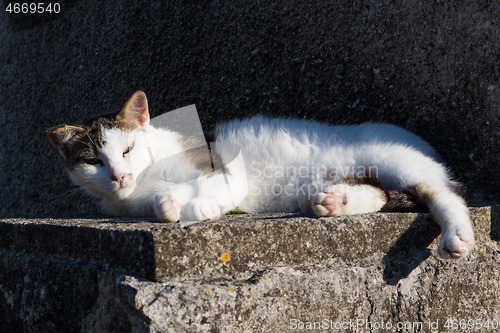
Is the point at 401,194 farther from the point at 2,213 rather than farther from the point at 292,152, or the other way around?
the point at 2,213

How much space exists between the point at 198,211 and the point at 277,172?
741 mm

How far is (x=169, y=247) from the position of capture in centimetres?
131

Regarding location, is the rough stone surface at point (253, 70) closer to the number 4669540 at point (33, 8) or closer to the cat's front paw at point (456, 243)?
the number 4669540 at point (33, 8)

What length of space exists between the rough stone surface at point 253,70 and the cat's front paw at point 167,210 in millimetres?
1086

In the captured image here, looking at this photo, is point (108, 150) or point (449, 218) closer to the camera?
point (449, 218)

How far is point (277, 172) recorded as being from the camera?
2314mm

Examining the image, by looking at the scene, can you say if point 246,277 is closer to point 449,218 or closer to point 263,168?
point 449,218

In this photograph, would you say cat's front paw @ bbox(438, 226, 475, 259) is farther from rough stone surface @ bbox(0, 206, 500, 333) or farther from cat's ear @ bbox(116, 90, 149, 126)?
cat's ear @ bbox(116, 90, 149, 126)

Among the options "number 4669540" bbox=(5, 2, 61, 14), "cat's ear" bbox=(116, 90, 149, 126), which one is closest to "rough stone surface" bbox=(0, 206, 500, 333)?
"cat's ear" bbox=(116, 90, 149, 126)

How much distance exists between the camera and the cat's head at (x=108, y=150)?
201 cm

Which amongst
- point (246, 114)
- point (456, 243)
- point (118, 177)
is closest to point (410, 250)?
point (456, 243)

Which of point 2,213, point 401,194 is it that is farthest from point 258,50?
point 2,213

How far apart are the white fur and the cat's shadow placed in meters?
0.07

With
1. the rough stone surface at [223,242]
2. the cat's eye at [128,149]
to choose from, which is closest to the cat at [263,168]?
the cat's eye at [128,149]
